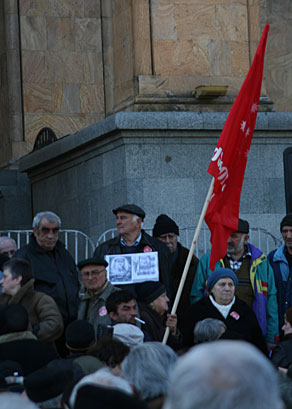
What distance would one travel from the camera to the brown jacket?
7.99m

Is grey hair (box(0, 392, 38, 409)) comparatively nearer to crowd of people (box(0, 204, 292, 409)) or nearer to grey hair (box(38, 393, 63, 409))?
crowd of people (box(0, 204, 292, 409))

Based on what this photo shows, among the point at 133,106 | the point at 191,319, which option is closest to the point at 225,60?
the point at 133,106

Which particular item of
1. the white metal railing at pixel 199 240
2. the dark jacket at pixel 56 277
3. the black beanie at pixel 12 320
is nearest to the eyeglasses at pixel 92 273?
the dark jacket at pixel 56 277

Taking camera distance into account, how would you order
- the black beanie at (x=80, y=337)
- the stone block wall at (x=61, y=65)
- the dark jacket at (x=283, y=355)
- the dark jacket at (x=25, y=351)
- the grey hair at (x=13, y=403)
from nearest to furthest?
the grey hair at (x=13, y=403) → the dark jacket at (x=25, y=351) → the black beanie at (x=80, y=337) → the dark jacket at (x=283, y=355) → the stone block wall at (x=61, y=65)

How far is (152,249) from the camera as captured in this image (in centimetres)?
927

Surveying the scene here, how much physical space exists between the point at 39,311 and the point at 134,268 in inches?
45.1

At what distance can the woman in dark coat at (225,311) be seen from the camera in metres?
8.60

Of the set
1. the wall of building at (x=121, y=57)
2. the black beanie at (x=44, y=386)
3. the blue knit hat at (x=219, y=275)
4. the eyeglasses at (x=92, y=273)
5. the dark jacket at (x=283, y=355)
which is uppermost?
the wall of building at (x=121, y=57)

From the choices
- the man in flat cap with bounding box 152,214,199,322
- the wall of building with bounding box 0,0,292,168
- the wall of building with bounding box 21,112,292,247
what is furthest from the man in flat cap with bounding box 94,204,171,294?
the wall of building with bounding box 0,0,292,168

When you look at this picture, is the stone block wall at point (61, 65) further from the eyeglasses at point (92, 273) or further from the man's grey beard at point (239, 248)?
the eyeglasses at point (92, 273)

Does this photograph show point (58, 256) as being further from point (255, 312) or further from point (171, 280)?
point (255, 312)

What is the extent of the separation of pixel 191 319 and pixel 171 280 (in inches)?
40.9

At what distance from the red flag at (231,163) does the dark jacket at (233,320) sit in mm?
373

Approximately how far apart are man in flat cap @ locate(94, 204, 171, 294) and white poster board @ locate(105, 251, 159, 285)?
0.17 m
